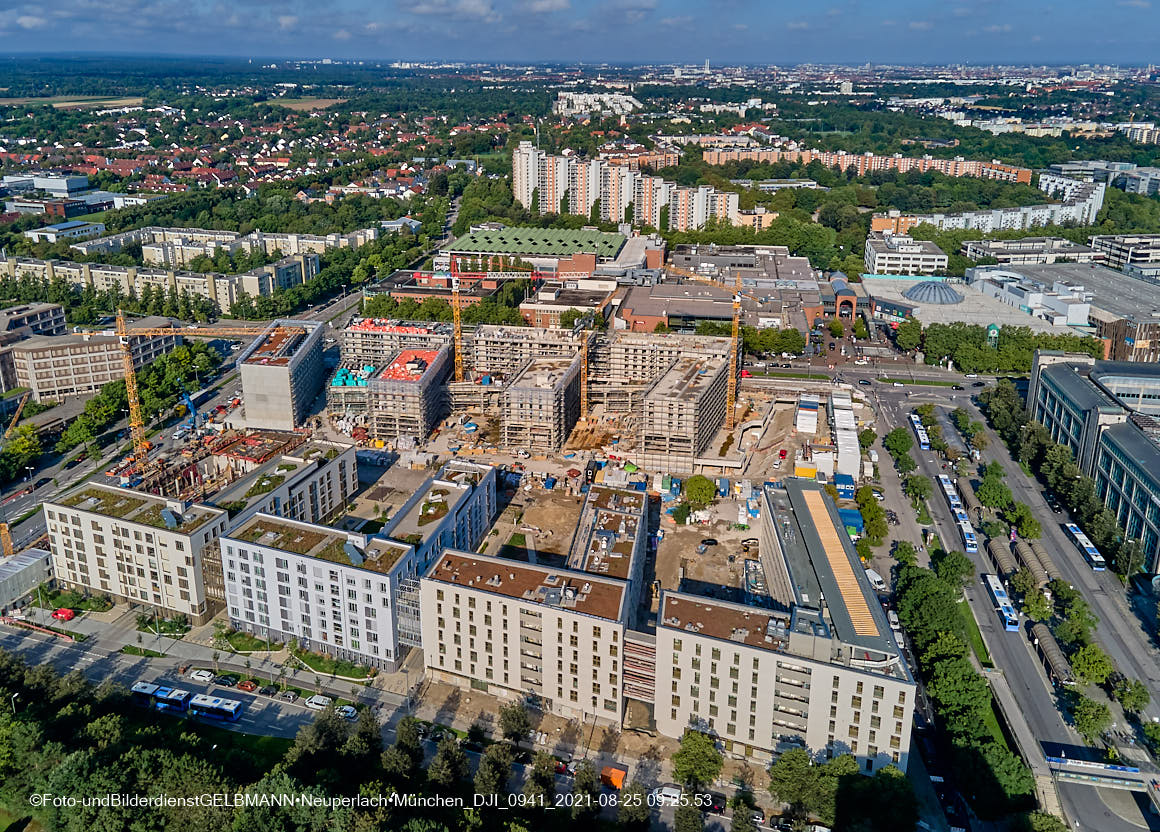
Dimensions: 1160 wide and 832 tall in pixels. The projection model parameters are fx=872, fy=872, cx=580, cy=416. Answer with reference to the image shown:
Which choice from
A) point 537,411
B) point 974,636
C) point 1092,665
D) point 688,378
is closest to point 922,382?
point 688,378

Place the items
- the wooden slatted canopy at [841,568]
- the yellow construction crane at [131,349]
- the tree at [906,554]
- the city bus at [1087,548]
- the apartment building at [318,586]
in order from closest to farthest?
1. the wooden slatted canopy at [841,568]
2. the apartment building at [318,586]
3. the tree at [906,554]
4. the city bus at [1087,548]
5. the yellow construction crane at [131,349]

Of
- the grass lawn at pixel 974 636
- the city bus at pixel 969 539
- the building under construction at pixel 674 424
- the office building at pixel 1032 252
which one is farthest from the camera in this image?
the office building at pixel 1032 252

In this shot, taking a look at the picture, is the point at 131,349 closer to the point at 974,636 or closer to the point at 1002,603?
the point at 974,636

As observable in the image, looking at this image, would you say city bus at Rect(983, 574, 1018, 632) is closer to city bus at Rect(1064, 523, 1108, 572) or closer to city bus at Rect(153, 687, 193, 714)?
city bus at Rect(1064, 523, 1108, 572)

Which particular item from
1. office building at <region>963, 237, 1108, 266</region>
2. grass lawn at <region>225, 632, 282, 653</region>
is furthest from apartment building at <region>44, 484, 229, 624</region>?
office building at <region>963, 237, 1108, 266</region>

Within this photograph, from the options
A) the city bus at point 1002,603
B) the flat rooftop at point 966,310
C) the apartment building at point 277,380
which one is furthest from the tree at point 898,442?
the apartment building at point 277,380

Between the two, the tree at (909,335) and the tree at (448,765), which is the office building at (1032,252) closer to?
the tree at (909,335)

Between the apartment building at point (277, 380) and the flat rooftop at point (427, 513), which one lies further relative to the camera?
the apartment building at point (277, 380)

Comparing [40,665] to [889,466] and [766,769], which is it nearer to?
[766,769]
